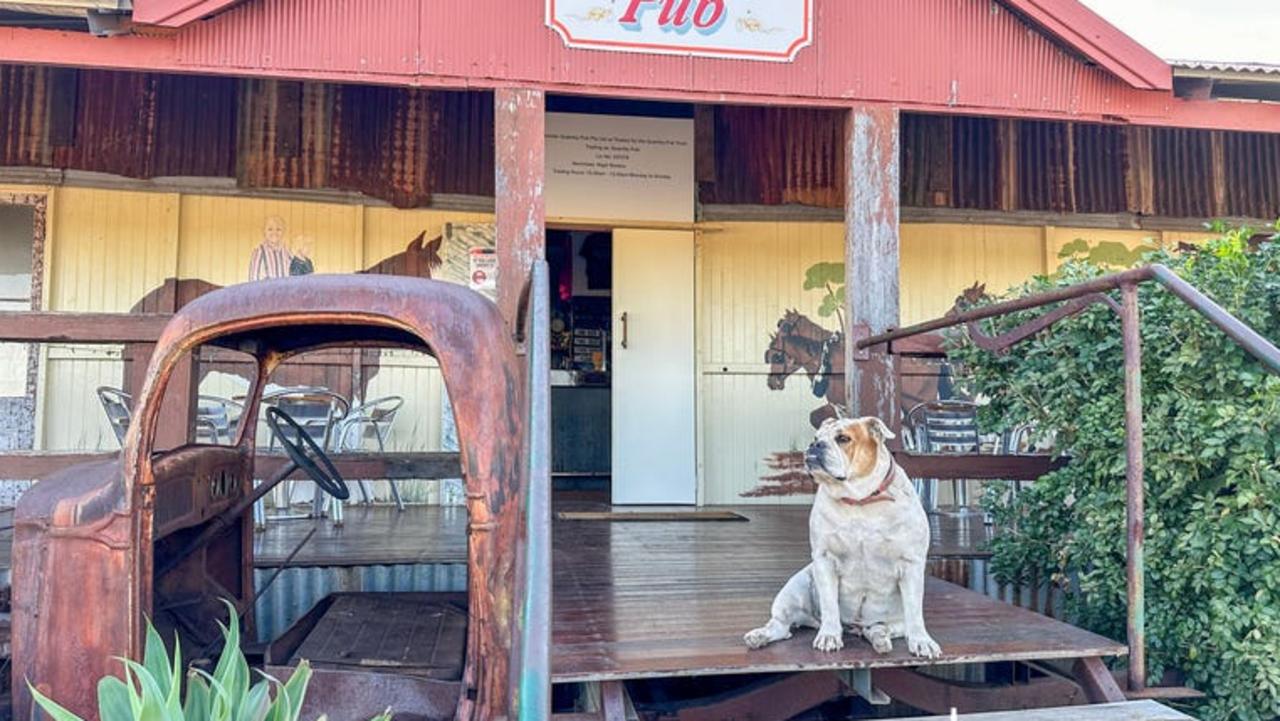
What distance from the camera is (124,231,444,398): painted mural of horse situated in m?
6.88

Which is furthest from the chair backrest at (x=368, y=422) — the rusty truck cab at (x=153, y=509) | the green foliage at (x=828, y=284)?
the rusty truck cab at (x=153, y=509)

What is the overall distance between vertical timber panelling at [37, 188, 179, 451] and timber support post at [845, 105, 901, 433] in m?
5.22

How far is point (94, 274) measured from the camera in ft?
22.4

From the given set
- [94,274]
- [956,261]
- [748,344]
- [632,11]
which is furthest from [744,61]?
[94,274]

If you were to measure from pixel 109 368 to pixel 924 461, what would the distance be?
19.8ft

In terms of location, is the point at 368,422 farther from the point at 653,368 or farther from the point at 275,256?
the point at 653,368

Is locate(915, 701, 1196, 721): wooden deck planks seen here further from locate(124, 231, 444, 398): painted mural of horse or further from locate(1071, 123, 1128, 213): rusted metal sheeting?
locate(1071, 123, 1128, 213): rusted metal sheeting

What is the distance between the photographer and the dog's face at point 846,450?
2832 millimetres

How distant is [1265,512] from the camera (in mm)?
2975

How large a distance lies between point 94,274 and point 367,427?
7.85 ft

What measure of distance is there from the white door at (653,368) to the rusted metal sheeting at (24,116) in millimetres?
4465

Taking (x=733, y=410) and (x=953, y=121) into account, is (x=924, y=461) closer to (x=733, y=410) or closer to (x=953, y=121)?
(x=733, y=410)

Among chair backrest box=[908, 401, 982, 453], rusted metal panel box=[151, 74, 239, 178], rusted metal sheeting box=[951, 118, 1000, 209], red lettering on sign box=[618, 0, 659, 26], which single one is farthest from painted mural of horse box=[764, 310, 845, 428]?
rusted metal panel box=[151, 74, 239, 178]

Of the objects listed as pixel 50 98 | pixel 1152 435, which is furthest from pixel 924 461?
pixel 50 98
